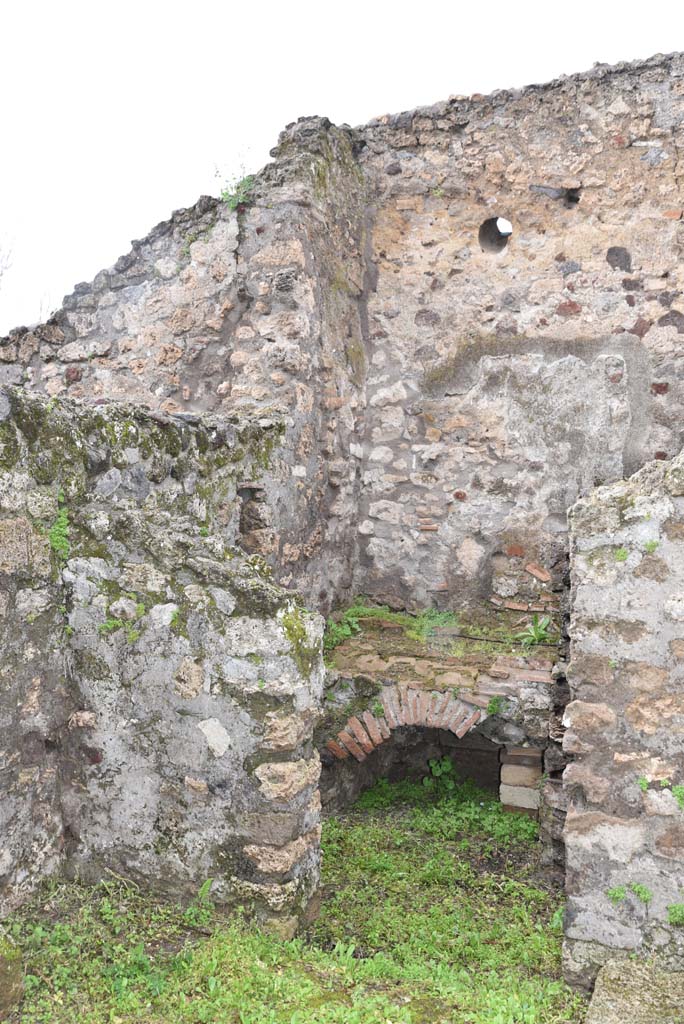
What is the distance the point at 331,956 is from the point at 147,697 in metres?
1.25

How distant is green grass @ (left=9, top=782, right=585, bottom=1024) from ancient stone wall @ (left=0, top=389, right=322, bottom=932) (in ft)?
0.58

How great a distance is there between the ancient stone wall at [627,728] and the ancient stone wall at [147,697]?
43.0 inches

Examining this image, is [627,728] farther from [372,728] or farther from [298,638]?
[372,728]

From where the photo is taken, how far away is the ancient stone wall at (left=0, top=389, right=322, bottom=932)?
3.16 metres

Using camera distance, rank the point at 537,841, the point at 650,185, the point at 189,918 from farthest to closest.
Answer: the point at 650,185
the point at 537,841
the point at 189,918

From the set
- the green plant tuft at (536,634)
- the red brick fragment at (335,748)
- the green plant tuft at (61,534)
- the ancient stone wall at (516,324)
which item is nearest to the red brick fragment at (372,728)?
the red brick fragment at (335,748)

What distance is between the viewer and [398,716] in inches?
206

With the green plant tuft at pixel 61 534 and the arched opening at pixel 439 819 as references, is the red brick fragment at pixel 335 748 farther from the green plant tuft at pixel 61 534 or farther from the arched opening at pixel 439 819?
the green plant tuft at pixel 61 534

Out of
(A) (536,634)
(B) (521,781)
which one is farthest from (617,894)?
(A) (536,634)

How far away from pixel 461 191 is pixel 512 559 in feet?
9.87

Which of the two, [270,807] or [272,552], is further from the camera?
[272,552]

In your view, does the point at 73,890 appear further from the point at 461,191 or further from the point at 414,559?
the point at 461,191

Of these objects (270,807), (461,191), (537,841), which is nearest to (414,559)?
(537,841)

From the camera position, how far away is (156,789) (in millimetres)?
3283
